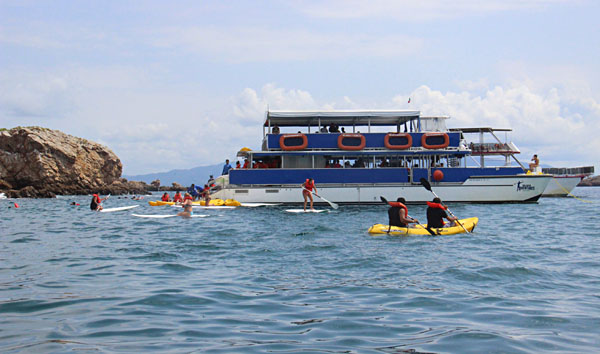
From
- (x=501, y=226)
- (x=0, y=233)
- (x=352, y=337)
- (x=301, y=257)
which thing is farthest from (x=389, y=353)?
(x=0, y=233)

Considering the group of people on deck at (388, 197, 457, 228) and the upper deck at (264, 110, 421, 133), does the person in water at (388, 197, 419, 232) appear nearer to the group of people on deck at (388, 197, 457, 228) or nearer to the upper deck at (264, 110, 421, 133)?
the group of people on deck at (388, 197, 457, 228)

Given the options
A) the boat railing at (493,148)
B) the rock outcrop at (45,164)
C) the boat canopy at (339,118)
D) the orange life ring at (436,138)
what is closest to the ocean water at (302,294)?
the orange life ring at (436,138)

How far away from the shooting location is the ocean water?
613cm

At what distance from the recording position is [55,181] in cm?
8238

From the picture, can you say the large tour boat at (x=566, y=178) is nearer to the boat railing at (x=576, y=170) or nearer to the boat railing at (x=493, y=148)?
the boat railing at (x=576, y=170)

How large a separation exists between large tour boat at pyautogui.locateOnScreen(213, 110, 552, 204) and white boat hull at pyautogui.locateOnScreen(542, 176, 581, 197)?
17825 mm

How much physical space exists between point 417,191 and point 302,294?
2600cm

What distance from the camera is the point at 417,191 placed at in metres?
33.4

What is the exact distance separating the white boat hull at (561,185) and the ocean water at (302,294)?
1454 inches

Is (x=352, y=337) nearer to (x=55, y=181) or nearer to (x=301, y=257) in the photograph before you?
(x=301, y=257)

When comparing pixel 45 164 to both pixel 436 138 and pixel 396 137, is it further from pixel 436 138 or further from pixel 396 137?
pixel 436 138

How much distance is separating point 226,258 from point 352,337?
6724 mm

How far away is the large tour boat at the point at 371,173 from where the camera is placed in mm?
33594

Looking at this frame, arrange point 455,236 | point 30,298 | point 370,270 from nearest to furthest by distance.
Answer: point 30,298 → point 370,270 → point 455,236
